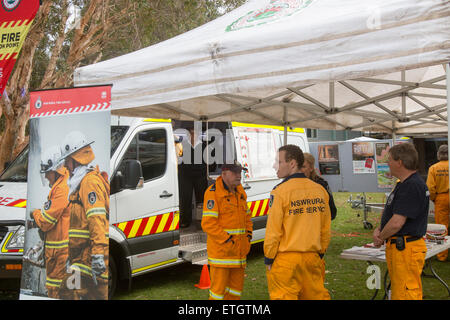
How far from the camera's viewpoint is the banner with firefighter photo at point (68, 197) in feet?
11.9

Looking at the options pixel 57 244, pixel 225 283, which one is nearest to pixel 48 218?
pixel 57 244

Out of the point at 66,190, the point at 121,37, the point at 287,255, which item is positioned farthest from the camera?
the point at 121,37

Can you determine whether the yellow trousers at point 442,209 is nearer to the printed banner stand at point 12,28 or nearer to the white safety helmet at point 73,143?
the white safety helmet at point 73,143

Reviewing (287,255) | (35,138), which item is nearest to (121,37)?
(35,138)

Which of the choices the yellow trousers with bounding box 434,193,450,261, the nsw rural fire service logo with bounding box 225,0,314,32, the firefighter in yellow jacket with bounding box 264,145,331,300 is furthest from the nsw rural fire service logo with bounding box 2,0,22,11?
the yellow trousers with bounding box 434,193,450,261

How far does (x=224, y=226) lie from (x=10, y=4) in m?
5.36

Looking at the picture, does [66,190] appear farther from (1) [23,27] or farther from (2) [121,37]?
(2) [121,37]

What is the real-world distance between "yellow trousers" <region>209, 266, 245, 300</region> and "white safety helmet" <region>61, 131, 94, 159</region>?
177cm

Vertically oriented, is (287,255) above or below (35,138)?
below

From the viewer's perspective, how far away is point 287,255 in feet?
11.1

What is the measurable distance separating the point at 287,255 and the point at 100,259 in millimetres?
1484

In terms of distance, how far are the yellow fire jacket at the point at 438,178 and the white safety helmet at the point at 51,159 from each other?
599cm

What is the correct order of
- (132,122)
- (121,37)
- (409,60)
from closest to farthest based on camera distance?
(409,60) < (132,122) < (121,37)

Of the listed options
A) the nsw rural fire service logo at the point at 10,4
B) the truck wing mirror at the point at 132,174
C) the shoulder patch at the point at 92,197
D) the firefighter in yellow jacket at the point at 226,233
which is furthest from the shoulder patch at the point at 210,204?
the nsw rural fire service logo at the point at 10,4
